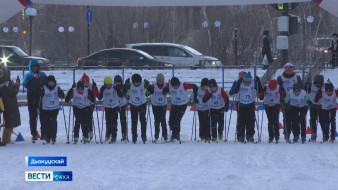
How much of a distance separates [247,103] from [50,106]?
3680 millimetres

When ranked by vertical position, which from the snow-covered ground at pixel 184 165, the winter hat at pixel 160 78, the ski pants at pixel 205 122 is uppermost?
the winter hat at pixel 160 78

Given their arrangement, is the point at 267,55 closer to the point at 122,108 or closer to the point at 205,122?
the point at 205,122

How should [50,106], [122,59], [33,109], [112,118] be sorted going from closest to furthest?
[50,106]
[112,118]
[33,109]
[122,59]

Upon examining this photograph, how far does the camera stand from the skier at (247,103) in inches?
589

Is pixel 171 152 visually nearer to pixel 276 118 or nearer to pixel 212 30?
pixel 276 118

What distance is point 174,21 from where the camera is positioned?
5294 cm

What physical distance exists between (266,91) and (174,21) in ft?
126

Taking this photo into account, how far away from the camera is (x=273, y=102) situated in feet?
48.9

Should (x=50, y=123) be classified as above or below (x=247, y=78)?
below

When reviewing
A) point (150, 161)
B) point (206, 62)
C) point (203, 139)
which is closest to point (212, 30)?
point (206, 62)

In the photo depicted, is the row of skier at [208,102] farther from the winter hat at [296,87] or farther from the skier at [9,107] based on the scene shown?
the skier at [9,107]

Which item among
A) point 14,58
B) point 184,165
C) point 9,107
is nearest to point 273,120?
point 184,165

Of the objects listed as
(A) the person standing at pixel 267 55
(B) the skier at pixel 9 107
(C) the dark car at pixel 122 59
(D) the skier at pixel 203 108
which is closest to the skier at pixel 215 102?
(D) the skier at pixel 203 108

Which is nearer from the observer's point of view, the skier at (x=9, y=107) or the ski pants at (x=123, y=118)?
the skier at (x=9, y=107)
